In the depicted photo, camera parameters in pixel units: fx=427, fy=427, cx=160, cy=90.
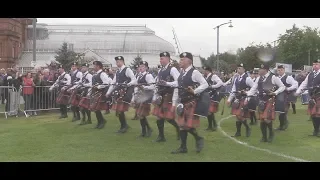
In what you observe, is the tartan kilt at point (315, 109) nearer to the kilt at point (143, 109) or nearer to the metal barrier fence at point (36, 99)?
the kilt at point (143, 109)

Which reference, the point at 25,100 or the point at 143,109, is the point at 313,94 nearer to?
the point at 143,109

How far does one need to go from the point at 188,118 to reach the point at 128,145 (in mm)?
1911

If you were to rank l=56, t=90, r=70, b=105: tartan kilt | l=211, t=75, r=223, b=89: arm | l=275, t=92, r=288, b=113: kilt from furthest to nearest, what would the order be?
1. l=56, t=90, r=70, b=105: tartan kilt
2. l=211, t=75, r=223, b=89: arm
3. l=275, t=92, r=288, b=113: kilt

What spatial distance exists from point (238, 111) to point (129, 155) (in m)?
3.95

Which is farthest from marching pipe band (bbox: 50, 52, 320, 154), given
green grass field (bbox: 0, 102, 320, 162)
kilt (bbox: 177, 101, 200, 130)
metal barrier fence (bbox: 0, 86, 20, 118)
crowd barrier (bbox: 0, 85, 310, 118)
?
metal barrier fence (bbox: 0, 86, 20, 118)

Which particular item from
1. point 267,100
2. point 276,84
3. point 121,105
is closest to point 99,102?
point 121,105

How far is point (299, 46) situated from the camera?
48.4 m

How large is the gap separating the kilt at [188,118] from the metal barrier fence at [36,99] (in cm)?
950

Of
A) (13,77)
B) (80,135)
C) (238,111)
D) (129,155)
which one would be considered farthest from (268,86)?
(13,77)

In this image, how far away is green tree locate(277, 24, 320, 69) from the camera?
4828 centimetres

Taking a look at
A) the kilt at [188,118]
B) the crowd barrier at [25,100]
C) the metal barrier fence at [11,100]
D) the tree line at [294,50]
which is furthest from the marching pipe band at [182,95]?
the tree line at [294,50]

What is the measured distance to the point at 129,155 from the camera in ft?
28.0

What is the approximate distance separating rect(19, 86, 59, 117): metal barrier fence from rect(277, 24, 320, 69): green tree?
121ft

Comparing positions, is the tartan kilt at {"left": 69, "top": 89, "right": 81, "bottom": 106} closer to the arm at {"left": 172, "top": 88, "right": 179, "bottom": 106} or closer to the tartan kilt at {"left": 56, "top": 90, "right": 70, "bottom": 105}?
the tartan kilt at {"left": 56, "top": 90, "right": 70, "bottom": 105}
